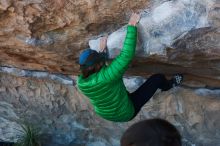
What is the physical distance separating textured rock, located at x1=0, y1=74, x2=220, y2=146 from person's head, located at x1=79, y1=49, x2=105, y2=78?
76cm

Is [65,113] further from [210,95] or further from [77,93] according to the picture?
[210,95]

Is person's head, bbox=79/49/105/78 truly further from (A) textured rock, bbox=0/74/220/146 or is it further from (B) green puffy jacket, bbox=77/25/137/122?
(A) textured rock, bbox=0/74/220/146

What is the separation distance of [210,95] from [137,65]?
66 cm

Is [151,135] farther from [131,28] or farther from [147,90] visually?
[147,90]

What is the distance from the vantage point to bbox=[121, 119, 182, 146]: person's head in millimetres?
1750

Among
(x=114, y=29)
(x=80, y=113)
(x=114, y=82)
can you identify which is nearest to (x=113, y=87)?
(x=114, y=82)

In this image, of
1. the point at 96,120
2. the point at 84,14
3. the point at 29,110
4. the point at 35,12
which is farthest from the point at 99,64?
the point at 29,110

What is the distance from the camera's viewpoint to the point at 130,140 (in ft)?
5.84

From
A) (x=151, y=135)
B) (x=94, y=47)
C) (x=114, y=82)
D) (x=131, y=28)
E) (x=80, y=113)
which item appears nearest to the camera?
(x=151, y=135)

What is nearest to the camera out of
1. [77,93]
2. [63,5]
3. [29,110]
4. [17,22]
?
[63,5]

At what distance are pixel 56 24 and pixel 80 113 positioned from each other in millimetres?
1456

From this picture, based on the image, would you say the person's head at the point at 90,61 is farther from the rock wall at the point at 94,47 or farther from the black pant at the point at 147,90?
the black pant at the point at 147,90

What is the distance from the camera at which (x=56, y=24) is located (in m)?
3.48

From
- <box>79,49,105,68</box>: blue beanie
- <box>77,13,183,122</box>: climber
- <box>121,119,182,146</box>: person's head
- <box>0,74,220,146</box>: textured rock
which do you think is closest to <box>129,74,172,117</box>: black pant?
<box>77,13,183,122</box>: climber
